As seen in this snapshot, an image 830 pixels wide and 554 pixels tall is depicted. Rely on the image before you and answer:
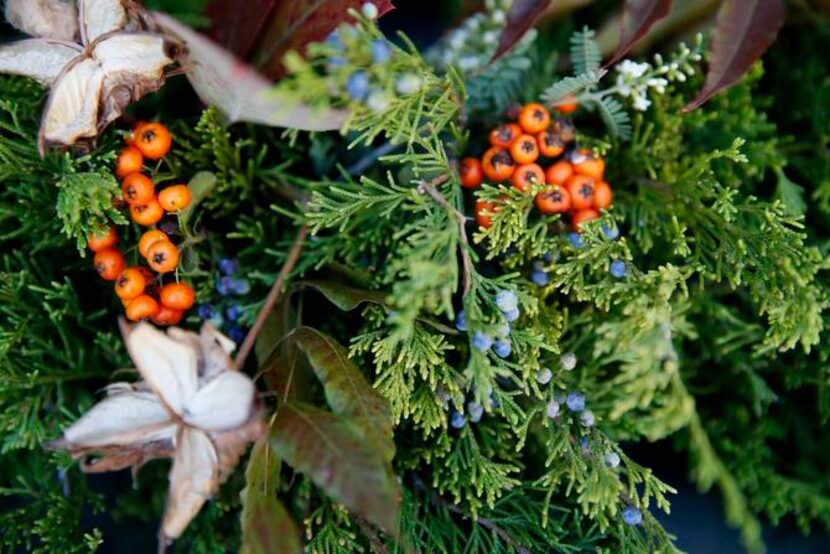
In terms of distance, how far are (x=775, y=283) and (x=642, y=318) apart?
119mm

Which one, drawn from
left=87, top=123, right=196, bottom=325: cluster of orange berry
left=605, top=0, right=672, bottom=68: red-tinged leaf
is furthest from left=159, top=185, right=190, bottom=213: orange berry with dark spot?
left=605, top=0, right=672, bottom=68: red-tinged leaf

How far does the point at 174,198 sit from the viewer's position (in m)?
0.56

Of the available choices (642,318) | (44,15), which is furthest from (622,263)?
(44,15)

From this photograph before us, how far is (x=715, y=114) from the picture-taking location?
2.17 ft

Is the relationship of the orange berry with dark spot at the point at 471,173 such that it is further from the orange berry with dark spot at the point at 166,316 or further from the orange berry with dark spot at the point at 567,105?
the orange berry with dark spot at the point at 166,316

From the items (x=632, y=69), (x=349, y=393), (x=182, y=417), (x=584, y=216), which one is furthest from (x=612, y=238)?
(x=182, y=417)

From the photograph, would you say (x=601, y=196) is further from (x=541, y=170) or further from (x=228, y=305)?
(x=228, y=305)

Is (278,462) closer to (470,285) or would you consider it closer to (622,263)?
(470,285)

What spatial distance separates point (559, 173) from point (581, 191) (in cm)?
2

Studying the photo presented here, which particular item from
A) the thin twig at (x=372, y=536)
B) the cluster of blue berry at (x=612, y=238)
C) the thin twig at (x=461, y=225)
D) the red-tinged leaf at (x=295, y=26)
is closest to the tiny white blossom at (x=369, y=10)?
the red-tinged leaf at (x=295, y=26)

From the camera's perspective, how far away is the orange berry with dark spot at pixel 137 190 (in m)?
0.56

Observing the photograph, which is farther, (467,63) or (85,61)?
(467,63)

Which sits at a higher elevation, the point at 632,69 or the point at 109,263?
the point at 632,69

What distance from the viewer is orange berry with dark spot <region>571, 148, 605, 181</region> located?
2.03 ft
